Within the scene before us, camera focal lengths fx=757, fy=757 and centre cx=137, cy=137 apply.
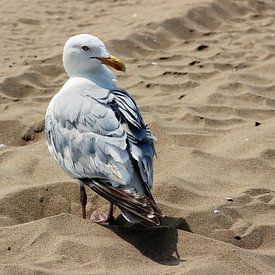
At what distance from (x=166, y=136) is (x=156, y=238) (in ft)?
4.88

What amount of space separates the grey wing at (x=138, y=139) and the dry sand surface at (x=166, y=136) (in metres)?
0.31

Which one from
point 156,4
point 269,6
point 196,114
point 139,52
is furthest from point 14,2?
point 196,114

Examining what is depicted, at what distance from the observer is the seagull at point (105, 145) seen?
3473 millimetres

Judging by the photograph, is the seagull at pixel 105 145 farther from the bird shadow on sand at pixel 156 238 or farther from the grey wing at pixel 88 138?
the bird shadow on sand at pixel 156 238

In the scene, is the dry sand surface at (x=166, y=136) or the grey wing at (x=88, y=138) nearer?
the dry sand surface at (x=166, y=136)

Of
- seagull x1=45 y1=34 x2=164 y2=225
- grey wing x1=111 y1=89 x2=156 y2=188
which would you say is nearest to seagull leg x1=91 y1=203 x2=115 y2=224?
seagull x1=45 y1=34 x2=164 y2=225

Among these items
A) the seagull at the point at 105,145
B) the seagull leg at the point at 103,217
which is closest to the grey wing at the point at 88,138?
the seagull at the point at 105,145

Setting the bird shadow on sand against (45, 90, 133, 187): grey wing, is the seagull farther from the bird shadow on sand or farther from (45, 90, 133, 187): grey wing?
the bird shadow on sand

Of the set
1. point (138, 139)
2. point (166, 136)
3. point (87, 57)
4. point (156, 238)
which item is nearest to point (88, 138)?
point (138, 139)

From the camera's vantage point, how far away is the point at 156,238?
3623 millimetres

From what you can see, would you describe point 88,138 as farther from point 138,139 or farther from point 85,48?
point 85,48

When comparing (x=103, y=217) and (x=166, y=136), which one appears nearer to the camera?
(x=103, y=217)

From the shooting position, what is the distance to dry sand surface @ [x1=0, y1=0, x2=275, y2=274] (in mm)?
3459

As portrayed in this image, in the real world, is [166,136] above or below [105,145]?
below
